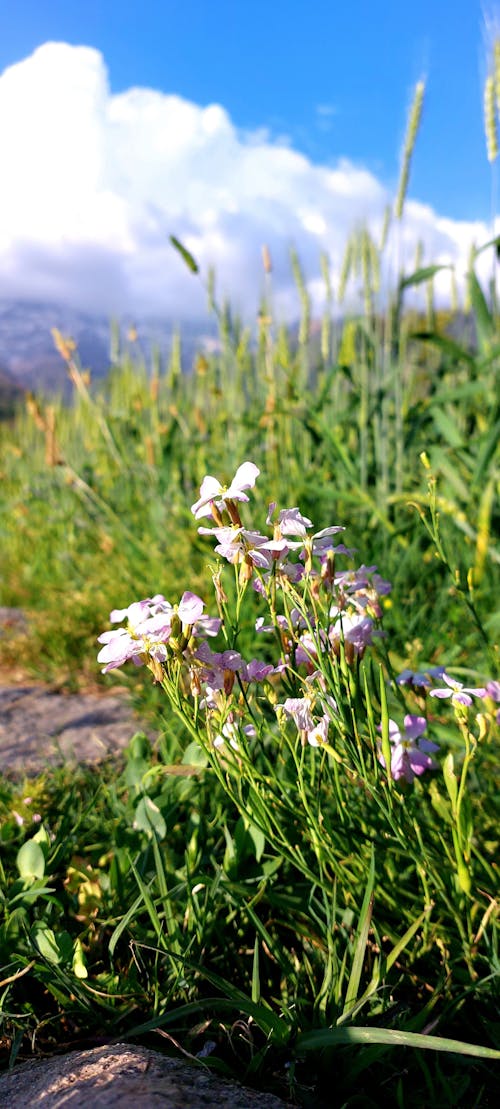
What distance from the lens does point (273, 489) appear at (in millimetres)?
2643

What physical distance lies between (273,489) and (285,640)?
1.73 meters

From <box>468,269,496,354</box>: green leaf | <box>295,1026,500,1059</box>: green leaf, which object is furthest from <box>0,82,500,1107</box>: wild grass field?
<box>468,269,496,354</box>: green leaf

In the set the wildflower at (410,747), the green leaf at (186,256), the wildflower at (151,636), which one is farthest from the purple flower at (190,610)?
the green leaf at (186,256)

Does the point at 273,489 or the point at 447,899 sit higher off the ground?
the point at 273,489

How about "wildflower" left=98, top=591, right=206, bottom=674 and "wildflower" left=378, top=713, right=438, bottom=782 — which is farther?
"wildflower" left=378, top=713, right=438, bottom=782

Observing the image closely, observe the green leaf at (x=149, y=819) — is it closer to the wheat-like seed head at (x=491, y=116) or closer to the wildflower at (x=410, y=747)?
the wildflower at (x=410, y=747)

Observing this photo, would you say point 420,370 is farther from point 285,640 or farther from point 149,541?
point 285,640

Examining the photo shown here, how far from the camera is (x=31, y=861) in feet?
4.00

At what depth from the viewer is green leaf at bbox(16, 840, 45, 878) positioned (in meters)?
1.21

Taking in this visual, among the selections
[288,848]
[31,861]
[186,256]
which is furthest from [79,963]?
[186,256]

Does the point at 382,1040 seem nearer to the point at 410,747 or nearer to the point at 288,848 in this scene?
the point at 288,848

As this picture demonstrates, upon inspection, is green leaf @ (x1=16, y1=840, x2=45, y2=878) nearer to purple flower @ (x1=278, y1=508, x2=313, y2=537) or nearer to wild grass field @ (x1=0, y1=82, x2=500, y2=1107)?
wild grass field @ (x1=0, y1=82, x2=500, y2=1107)

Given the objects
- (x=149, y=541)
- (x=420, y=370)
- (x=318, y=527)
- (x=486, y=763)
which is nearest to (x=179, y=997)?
(x=486, y=763)

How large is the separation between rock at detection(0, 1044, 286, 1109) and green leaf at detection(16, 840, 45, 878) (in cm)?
30
